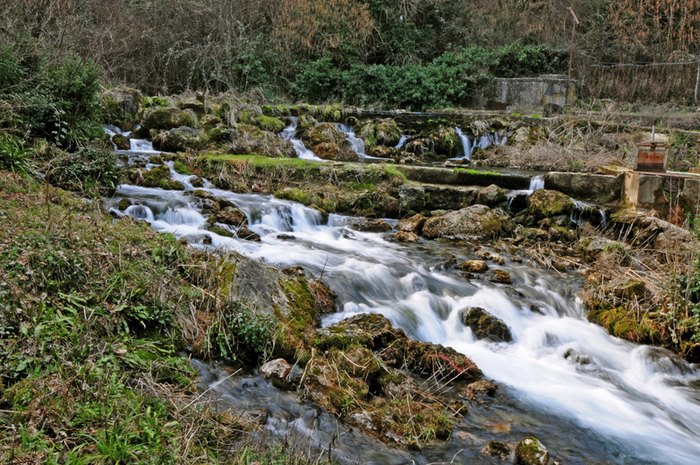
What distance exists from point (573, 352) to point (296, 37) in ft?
55.5

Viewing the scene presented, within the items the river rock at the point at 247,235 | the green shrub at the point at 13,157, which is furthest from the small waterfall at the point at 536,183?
the green shrub at the point at 13,157

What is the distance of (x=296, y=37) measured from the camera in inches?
816

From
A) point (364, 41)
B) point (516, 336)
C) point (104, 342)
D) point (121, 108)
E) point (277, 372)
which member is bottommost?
point (516, 336)

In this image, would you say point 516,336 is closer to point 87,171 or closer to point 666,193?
point 666,193

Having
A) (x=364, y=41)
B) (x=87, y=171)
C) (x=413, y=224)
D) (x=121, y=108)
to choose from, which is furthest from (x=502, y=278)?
(x=364, y=41)

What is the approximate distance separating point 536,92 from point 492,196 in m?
9.71

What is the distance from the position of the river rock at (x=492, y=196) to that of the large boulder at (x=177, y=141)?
6.24m

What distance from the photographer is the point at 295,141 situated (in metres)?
15.5

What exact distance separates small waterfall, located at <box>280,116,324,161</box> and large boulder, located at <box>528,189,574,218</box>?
553 centimetres

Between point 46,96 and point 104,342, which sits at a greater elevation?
point 46,96

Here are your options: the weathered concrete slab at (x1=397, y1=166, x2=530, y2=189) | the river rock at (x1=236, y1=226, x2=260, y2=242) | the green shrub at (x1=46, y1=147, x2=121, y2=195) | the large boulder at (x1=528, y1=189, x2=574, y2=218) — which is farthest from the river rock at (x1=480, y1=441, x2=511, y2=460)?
the weathered concrete slab at (x1=397, y1=166, x2=530, y2=189)

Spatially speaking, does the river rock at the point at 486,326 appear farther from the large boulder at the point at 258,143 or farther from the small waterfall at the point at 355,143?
the small waterfall at the point at 355,143

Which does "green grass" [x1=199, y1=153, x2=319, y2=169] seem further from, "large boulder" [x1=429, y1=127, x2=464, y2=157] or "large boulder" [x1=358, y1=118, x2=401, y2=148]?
"large boulder" [x1=429, y1=127, x2=464, y2=157]

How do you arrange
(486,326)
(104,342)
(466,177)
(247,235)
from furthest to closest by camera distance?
(466,177) → (247,235) → (486,326) → (104,342)
